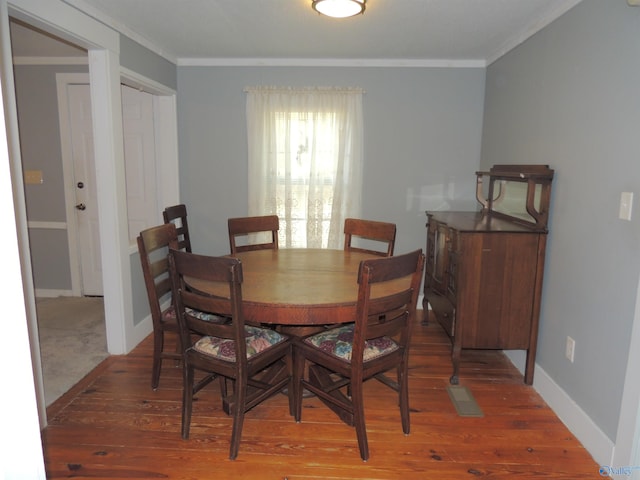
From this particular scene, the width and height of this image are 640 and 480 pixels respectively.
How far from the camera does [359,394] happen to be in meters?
1.96

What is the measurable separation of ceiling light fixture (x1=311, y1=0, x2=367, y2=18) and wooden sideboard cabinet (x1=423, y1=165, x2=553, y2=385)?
1391 mm

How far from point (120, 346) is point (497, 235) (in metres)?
2.68

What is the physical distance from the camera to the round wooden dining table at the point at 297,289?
1.96m

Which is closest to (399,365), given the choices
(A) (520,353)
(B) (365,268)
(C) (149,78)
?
(B) (365,268)

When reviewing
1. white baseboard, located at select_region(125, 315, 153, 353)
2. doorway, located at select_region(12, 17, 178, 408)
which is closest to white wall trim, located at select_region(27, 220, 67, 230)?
doorway, located at select_region(12, 17, 178, 408)

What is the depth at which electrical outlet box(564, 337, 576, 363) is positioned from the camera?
2279 millimetres

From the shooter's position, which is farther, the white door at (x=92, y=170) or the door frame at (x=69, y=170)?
the door frame at (x=69, y=170)

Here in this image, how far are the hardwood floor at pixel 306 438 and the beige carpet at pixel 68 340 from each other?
0.14m

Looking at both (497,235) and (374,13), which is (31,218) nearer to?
(374,13)

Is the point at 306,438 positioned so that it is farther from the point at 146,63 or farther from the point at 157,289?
the point at 146,63

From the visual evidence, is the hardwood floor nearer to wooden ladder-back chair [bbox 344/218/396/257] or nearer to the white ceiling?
wooden ladder-back chair [bbox 344/218/396/257]

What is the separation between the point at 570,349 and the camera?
231 centimetres

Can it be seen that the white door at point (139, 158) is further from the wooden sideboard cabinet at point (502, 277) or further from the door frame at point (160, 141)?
the wooden sideboard cabinet at point (502, 277)

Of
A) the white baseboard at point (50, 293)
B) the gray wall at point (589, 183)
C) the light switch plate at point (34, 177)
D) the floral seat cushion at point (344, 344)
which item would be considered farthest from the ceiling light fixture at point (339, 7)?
the white baseboard at point (50, 293)
